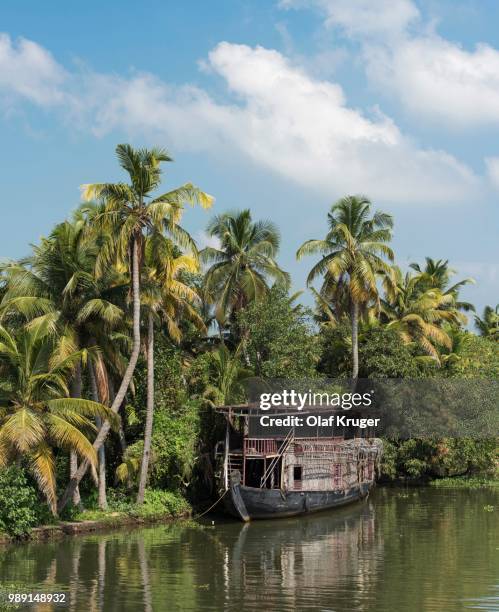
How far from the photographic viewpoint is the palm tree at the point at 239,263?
150 feet

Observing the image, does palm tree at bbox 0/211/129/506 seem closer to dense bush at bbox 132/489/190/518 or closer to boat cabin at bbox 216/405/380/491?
dense bush at bbox 132/489/190/518

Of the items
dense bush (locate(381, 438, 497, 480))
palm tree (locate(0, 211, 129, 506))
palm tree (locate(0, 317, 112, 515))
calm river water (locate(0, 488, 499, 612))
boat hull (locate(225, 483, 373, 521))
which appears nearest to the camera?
calm river water (locate(0, 488, 499, 612))

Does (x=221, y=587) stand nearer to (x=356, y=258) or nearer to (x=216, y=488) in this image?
(x=216, y=488)

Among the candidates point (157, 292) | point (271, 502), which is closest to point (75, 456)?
point (157, 292)

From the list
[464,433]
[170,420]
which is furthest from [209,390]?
[464,433]

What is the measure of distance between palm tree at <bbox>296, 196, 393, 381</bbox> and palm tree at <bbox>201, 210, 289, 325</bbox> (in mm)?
2224

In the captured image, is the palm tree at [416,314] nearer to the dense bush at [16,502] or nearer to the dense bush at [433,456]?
the dense bush at [433,456]

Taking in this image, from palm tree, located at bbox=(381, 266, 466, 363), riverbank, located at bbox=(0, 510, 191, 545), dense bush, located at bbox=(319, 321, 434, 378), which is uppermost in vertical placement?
palm tree, located at bbox=(381, 266, 466, 363)

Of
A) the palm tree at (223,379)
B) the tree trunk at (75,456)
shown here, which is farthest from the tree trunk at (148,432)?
the palm tree at (223,379)

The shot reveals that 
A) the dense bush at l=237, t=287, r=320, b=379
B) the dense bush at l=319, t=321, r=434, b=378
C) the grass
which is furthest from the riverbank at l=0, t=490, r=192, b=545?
the dense bush at l=319, t=321, r=434, b=378

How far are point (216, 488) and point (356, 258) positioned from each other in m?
15.4

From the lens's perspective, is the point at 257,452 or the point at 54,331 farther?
the point at 257,452

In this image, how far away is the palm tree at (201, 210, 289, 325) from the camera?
45719 mm

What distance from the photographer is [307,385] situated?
42438 millimetres
